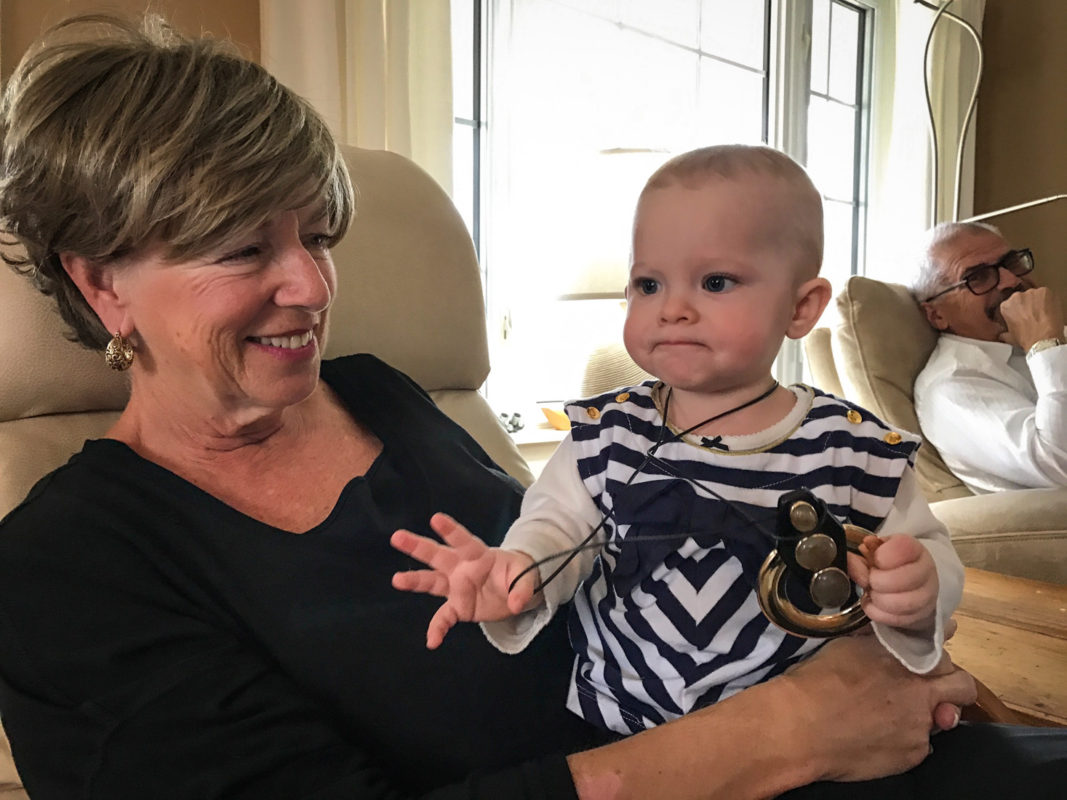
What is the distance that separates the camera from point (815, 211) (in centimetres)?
87

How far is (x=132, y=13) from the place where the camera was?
1491mm

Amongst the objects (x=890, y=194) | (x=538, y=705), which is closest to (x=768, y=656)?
(x=538, y=705)

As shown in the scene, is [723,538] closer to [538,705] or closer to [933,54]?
A: [538,705]

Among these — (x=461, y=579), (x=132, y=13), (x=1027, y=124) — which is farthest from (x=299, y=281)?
(x=1027, y=124)

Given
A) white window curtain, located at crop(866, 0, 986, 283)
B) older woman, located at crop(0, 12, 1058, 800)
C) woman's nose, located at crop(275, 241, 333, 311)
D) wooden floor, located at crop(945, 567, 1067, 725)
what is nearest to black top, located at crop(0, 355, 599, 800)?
older woman, located at crop(0, 12, 1058, 800)

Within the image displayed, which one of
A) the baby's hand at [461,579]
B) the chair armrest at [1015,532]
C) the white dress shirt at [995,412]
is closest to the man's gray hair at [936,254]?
the white dress shirt at [995,412]

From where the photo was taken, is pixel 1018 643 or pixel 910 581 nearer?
pixel 910 581

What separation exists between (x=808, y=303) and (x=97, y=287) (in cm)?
74

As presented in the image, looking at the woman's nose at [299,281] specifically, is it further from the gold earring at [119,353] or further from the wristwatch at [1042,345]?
the wristwatch at [1042,345]

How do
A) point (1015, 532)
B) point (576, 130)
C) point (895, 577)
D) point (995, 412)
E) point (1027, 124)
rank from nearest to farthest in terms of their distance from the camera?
1. point (895, 577)
2. point (1015, 532)
3. point (995, 412)
4. point (576, 130)
5. point (1027, 124)

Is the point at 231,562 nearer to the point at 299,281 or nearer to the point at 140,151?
the point at 299,281

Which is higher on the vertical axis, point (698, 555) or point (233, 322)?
point (233, 322)

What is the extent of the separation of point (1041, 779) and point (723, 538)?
1.24 ft

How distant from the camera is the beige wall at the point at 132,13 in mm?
1676
